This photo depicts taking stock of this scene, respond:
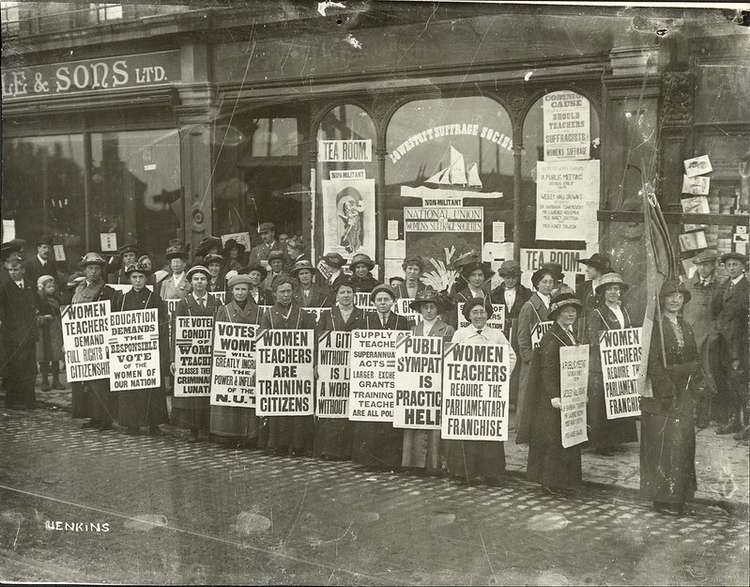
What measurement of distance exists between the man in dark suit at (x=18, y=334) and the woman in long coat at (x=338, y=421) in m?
1.94

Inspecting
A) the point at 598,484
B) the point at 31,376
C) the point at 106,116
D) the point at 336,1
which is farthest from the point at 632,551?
the point at 106,116

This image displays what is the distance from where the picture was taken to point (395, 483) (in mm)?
4348

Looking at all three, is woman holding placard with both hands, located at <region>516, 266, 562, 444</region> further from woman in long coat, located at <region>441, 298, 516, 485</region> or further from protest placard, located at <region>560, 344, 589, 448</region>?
protest placard, located at <region>560, 344, 589, 448</region>

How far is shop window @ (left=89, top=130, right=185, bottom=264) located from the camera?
4602 millimetres

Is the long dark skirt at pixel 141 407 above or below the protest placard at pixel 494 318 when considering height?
below

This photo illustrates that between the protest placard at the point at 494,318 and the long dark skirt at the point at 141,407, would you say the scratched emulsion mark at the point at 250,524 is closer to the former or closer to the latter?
the long dark skirt at the point at 141,407

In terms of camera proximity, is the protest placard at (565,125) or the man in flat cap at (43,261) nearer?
the protest placard at (565,125)

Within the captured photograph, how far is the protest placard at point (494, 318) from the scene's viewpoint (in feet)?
14.0

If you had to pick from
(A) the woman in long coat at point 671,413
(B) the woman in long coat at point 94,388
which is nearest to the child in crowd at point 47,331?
(B) the woman in long coat at point 94,388

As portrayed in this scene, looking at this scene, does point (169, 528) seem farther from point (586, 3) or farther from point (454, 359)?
point (586, 3)

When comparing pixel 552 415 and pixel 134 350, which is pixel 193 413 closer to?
pixel 134 350

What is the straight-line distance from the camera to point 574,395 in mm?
4176

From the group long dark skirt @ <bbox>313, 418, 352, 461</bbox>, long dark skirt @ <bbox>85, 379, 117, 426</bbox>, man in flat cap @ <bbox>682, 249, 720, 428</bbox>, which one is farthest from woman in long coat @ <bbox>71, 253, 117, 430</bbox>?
man in flat cap @ <bbox>682, 249, 720, 428</bbox>

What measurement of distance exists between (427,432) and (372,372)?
1.71ft
